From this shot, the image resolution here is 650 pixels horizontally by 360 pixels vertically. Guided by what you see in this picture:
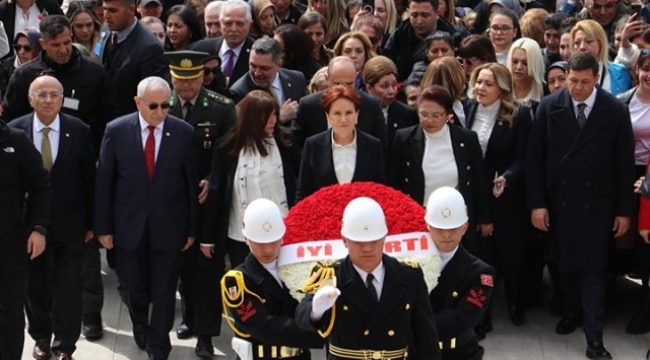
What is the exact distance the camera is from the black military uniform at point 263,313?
6828 mm

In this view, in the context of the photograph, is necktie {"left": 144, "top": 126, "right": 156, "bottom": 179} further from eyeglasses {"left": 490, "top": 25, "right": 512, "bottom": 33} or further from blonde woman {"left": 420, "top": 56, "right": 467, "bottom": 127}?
eyeglasses {"left": 490, "top": 25, "right": 512, "bottom": 33}

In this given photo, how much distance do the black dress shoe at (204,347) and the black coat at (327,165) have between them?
130cm

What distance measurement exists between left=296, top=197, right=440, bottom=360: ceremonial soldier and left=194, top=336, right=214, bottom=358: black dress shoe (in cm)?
271

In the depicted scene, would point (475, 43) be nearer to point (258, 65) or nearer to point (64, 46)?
point (258, 65)

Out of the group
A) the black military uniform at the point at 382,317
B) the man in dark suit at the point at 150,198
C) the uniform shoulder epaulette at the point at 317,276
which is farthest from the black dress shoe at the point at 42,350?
the black military uniform at the point at 382,317

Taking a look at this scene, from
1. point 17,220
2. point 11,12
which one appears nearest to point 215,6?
point 11,12

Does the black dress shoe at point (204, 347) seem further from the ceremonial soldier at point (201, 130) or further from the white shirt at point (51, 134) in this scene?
the white shirt at point (51, 134)

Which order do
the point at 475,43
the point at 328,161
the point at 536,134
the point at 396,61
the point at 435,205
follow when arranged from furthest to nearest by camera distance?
the point at 396,61, the point at 475,43, the point at 536,134, the point at 328,161, the point at 435,205

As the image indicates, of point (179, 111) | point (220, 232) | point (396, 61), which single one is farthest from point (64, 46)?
point (396, 61)

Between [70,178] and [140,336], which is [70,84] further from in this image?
[140,336]

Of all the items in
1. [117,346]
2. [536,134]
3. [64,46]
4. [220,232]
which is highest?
[64,46]

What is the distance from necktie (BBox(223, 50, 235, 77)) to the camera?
1064 centimetres

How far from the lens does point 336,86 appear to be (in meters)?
8.75

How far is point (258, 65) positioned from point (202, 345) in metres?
2.10
